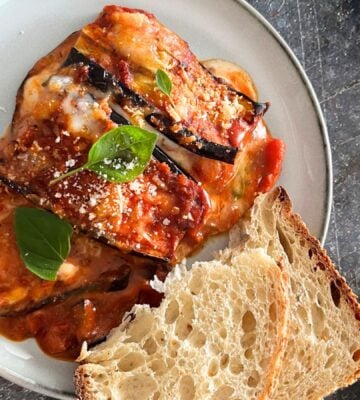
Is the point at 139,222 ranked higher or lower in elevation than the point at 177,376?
higher

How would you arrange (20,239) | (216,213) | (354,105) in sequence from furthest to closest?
1. (354,105)
2. (216,213)
3. (20,239)

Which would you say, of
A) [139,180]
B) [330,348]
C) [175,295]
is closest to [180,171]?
[139,180]

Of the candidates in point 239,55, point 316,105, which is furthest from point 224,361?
point 239,55

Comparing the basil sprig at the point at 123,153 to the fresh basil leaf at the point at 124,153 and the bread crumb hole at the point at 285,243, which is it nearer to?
the fresh basil leaf at the point at 124,153

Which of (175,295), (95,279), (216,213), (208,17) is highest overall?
(208,17)

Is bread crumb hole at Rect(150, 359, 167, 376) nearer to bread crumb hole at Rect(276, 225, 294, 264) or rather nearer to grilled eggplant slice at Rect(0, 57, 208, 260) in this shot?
grilled eggplant slice at Rect(0, 57, 208, 260)

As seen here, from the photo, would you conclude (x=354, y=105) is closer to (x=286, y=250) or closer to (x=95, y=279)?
(x=286, y=250)

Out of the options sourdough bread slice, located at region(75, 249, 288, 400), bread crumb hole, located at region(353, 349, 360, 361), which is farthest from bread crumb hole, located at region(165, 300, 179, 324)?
bread crumb hole, located at region(353, 349, 360, 361)
